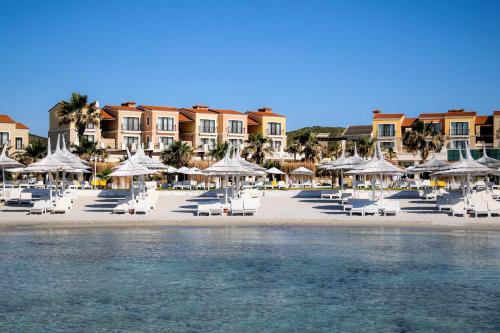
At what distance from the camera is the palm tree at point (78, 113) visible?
60622 mm

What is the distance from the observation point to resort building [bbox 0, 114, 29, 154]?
2726 inches

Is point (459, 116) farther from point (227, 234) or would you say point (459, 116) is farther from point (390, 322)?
point (390, 322)

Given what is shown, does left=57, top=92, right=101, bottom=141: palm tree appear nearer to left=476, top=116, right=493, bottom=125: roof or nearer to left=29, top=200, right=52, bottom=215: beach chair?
left=29, top=200, right=52, bottom=215: beach chair

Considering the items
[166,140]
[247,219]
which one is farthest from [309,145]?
[247,219]

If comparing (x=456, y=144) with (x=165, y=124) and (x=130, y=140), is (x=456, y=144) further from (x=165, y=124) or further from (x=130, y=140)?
(x=130, y=140)

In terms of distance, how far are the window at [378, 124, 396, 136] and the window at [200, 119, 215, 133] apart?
22271mm

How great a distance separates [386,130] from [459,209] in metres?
55.9

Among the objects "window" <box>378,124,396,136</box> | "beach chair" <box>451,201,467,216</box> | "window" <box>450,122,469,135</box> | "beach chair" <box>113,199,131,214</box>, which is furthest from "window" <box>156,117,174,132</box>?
"beach chair" <box>451,201,467,216</box>

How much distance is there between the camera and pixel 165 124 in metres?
71.4

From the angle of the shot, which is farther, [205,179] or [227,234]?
[205,179]

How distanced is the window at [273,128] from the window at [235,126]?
4017mm

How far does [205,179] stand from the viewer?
186ft

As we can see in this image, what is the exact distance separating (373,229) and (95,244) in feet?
34.0

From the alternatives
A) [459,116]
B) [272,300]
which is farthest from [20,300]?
[459,116]
